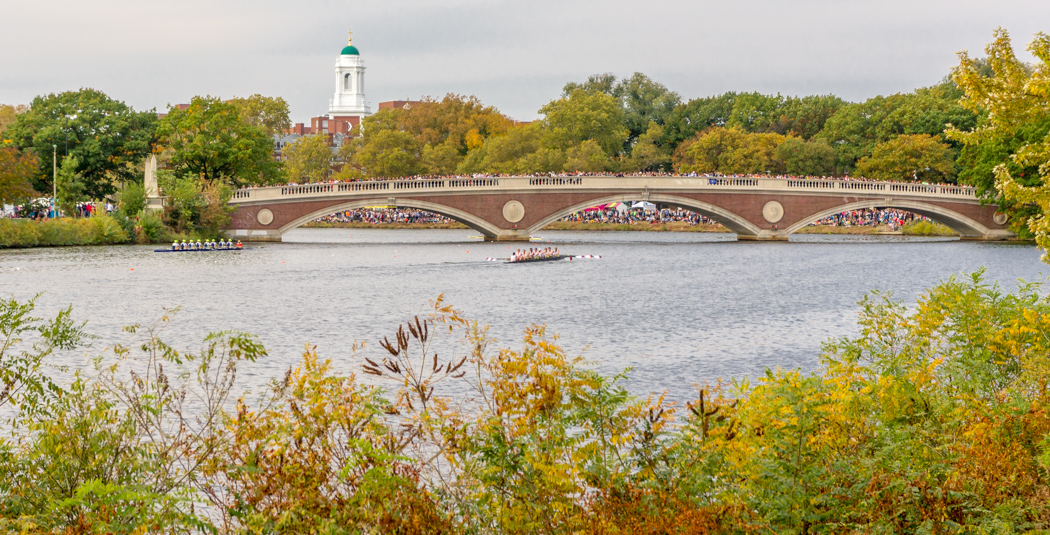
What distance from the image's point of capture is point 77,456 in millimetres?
8062

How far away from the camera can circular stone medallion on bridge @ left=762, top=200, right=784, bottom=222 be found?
71000mm

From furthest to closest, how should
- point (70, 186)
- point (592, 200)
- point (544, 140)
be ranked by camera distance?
point (544, 140) < point (592, 200) < point (70, 186)

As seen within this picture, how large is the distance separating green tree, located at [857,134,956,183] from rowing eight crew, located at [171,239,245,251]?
5162cm

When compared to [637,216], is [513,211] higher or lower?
higher

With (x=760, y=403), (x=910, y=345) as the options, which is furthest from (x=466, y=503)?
(x=910, y=345)

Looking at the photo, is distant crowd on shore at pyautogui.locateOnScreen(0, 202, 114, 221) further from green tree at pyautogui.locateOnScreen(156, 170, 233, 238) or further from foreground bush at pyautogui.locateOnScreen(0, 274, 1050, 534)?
foreground bush at pyautogui.locateOnScreen(0, 274, 1050, 534)

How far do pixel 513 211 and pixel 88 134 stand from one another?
28.4 m

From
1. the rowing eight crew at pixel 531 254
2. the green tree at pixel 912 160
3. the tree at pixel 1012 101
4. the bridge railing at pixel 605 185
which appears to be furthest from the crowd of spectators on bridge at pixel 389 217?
the tree at pixel 1012 101

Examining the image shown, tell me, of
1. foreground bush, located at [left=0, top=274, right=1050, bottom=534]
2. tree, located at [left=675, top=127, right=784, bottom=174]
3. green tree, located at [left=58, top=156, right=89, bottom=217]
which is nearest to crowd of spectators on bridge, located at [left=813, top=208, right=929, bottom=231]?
tree, located at [left=675, top=127, right=784, bottom=174]

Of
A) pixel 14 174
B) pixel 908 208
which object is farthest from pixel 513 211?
pixel 14 174

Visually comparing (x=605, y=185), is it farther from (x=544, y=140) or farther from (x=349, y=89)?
(x=349, y=89)

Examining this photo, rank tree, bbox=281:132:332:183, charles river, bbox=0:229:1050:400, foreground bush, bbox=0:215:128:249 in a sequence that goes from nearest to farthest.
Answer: charles river, bbox=0:229:1050:400 < foreground bush, bbox=0:215:128:249 < tree, bbox=281:132:332:183

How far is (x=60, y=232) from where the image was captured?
5672 cm

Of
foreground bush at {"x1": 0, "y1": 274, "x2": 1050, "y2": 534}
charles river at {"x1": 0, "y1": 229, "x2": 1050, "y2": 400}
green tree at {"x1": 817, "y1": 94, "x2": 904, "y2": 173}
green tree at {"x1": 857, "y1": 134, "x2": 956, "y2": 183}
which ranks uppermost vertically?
green tree at {"x1": 817, "y1": 94, "x2": 904, "y2": 173}
